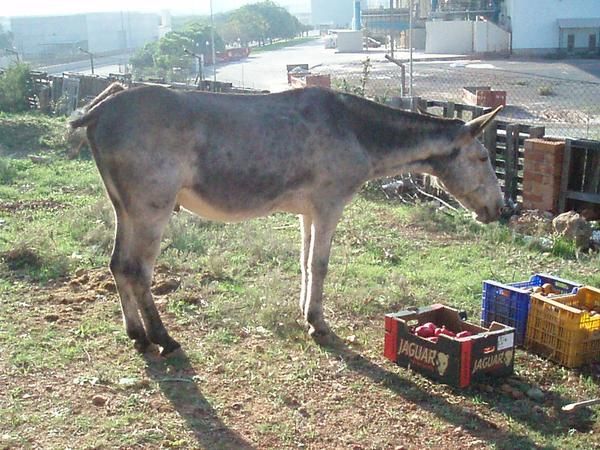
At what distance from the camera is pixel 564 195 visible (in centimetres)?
1085

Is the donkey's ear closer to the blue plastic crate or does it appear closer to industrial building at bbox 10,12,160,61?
the blue plastic crate

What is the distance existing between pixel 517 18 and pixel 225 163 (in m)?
48.7

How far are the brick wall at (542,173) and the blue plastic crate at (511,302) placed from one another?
401 cm

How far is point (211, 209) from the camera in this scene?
6465 mm

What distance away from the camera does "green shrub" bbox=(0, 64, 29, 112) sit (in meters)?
25.2

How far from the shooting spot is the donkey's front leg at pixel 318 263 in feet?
22.6

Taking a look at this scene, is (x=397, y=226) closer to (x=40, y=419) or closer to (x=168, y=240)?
(x=168, y=240)

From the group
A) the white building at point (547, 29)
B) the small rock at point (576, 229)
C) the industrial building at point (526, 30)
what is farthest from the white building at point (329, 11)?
the small rock at point (576, 229)

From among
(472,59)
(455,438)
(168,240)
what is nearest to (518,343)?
(455,438)

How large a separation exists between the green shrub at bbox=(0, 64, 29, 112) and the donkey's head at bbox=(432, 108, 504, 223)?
67.9ft

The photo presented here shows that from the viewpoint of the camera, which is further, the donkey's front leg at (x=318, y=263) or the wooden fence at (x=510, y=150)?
the wooden fence at (x=510, y=150)

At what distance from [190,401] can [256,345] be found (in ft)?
3.82

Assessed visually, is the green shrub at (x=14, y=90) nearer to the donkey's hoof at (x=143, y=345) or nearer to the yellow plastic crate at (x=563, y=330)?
the donkey's hoof at (x=143, y=345)

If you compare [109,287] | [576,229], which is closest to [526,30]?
[576,229]
